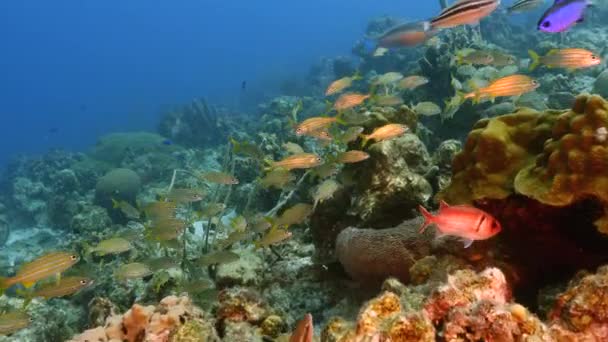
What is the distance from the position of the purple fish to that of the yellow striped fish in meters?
0.67

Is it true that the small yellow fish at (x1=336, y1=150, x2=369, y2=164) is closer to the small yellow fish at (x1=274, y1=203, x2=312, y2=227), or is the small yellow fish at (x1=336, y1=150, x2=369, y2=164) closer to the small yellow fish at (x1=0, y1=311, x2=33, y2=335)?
the small yellow fish at (x1=274, y1=203, x2=312, y2=227)

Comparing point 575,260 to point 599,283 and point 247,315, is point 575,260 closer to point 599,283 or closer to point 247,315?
point 599,283

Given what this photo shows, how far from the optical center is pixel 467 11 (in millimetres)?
5461

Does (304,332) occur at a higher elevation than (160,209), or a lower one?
higher

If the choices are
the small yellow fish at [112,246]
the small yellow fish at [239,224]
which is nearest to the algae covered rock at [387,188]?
the small yellow fish at [239,224]

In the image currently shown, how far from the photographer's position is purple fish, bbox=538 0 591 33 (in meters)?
4.80

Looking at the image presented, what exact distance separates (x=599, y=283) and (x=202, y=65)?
129 metres

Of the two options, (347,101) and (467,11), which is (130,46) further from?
(467,11)

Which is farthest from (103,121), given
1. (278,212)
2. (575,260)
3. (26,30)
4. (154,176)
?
(26,30)

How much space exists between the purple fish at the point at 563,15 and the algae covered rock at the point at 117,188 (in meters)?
14.7

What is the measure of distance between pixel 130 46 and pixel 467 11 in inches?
7553

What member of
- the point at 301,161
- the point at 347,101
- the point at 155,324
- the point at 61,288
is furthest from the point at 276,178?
the point at 61,288

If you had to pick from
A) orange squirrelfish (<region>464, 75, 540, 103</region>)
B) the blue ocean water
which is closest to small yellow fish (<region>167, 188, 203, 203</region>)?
orange squirrelfish (<region>464, 75, 540, 103</region>)

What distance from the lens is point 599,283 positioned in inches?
95.0
